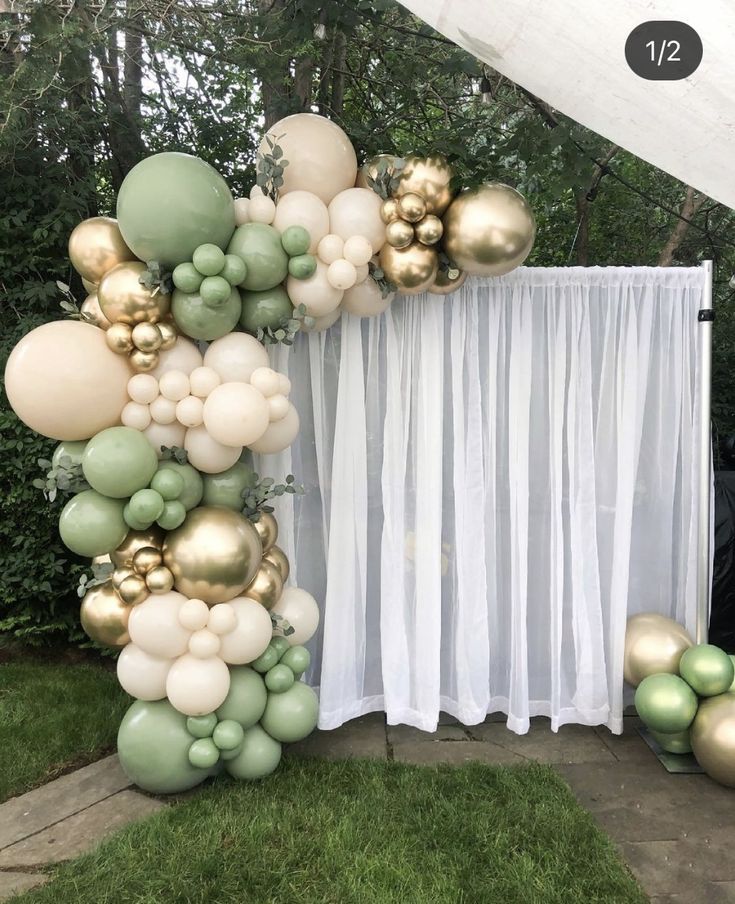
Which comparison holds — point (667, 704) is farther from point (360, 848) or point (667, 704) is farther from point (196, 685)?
point (196, 685)

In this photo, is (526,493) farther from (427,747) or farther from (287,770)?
(287,770)

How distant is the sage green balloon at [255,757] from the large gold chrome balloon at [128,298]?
61.9 inches

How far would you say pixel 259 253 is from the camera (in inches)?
98.8

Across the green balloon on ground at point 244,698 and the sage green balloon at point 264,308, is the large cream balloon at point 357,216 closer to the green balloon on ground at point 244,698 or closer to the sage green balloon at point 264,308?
the sage green balloon at point 264,308

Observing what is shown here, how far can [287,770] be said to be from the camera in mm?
2861

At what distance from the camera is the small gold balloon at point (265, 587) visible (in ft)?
8.84

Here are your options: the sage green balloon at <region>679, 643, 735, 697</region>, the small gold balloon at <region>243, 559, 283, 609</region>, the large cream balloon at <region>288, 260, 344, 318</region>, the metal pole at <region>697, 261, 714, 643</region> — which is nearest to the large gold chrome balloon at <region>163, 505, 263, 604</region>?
the small gold balloon at <region>243, 559, 283, 609</region>

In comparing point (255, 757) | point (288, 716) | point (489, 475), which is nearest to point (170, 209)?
point (489, 475)

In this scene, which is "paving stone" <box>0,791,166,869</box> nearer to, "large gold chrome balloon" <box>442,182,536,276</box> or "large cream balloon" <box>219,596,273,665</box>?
"large cream balloon" <box>219,596,273,665</box>

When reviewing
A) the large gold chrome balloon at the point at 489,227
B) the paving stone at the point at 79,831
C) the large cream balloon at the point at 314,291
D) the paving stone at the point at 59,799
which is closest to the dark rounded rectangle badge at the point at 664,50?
the large gold chrome balloon at the point at 489,227

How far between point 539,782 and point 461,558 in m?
0.94

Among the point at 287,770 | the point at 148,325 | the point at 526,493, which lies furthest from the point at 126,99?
the point at 287,770

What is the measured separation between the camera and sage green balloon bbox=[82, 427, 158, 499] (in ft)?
7.73

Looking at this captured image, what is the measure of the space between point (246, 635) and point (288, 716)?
1.29 feet
